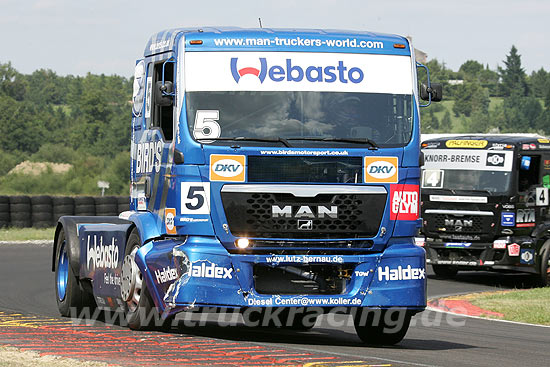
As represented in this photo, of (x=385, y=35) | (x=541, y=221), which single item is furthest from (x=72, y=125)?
(x=385, y=35)

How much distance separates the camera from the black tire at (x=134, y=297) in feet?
36.4

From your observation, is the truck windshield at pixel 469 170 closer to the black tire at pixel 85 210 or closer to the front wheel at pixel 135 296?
the front wheel at pixel 135 296

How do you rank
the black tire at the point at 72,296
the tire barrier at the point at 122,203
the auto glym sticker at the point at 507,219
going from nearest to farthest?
the black tire at the point at 72,296
the auto glym sticker at the point at 507,219
the tire barrier at the point at 122,203

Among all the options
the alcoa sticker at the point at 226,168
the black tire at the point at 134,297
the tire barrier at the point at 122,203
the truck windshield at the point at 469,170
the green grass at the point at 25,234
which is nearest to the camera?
the alcoa sticker at the point at 226,168

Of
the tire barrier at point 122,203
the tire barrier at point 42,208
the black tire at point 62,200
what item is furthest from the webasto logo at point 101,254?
the tire barrier at point 122,203

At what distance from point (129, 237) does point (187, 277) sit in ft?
5.13

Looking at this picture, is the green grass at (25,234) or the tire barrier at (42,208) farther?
the tire barrier at (42,208)

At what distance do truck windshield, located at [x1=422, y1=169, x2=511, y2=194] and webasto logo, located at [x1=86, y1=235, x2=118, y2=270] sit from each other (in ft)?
36.4

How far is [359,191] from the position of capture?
10.6 meters

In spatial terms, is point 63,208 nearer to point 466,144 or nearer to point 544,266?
point 466,144

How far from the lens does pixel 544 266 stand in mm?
21766

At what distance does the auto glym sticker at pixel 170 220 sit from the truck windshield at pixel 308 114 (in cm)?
79

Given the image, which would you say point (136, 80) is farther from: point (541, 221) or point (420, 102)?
point (541, 221)

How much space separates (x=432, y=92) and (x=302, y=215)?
83.3 inches
